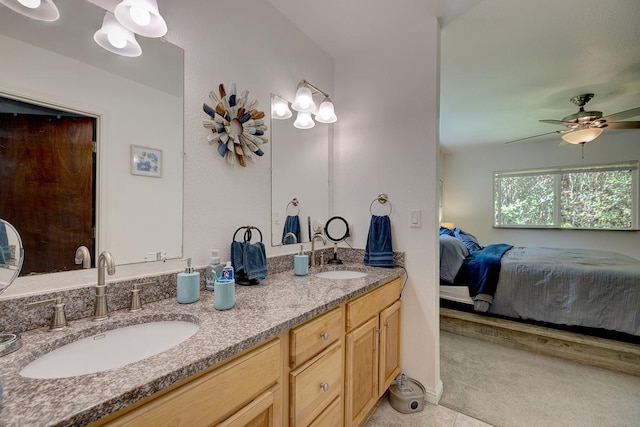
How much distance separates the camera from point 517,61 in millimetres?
2311

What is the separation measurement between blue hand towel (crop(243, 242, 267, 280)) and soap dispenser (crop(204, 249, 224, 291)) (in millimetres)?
131

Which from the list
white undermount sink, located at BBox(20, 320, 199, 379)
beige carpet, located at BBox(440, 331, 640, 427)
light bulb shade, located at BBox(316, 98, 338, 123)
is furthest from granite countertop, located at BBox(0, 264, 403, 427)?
beige carpet, located at BBox(440, 331, 640, 427)

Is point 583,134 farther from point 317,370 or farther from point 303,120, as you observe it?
point 317,370

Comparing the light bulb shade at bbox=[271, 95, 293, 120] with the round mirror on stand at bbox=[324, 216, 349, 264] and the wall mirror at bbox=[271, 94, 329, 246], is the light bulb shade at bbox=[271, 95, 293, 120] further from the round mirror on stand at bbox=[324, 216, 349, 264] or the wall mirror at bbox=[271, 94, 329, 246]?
the round mirror on stand at bbox=[324, 216, 349, 264]

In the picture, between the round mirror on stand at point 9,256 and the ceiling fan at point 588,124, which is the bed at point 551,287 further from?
the round mirror on stand at point 9,256

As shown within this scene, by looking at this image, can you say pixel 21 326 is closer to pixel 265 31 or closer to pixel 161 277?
Answer: pixel 161 277

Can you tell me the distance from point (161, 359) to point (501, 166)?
5.79 m

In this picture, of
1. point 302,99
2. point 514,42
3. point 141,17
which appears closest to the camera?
point 141,17

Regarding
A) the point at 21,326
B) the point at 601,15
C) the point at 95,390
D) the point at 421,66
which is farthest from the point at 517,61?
the point at 21,326

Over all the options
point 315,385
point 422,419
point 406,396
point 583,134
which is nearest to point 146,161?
point 315,385

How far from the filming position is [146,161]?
3.78ft

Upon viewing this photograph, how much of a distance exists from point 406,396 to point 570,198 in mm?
4681

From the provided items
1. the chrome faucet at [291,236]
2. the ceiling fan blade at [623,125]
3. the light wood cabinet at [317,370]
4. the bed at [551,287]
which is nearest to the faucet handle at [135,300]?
the light wood cabinet at [317,370]

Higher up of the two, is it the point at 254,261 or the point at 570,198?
the point at 570,198
